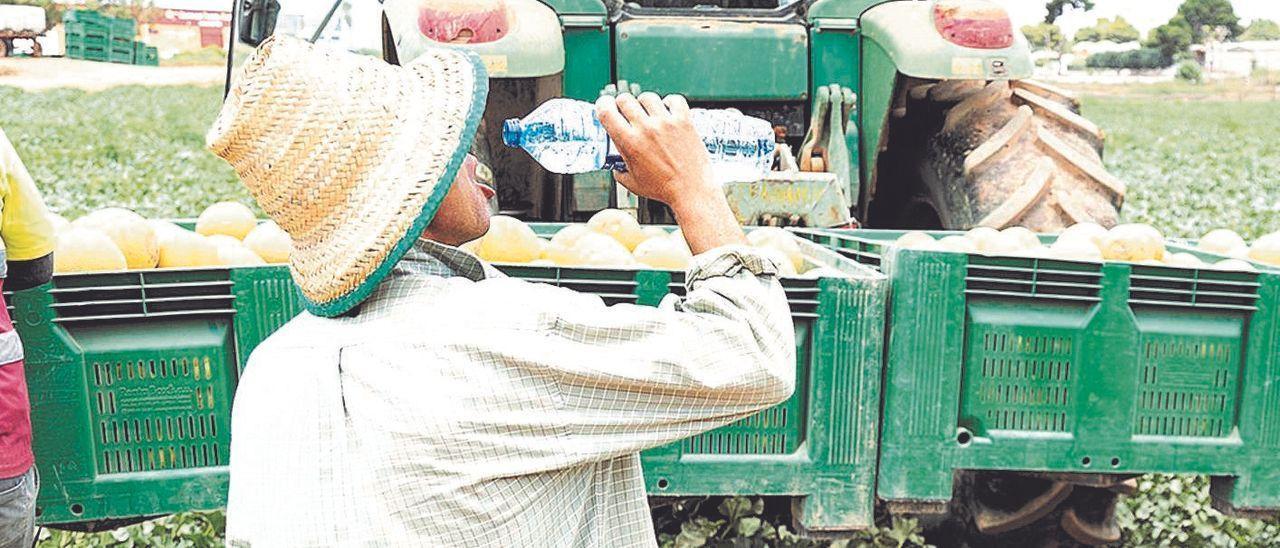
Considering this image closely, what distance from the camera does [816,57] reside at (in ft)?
16.0

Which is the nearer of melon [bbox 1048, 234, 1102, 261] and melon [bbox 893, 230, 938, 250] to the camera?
melon [bbox 1048, 234, 1102, 261]

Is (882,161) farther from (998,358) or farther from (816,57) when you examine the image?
(998,358)

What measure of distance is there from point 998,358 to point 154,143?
2016cm

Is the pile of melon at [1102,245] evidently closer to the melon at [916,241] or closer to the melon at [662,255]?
the melon at [916,241]

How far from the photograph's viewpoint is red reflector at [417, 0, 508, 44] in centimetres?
426

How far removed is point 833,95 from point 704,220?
295 centimetres

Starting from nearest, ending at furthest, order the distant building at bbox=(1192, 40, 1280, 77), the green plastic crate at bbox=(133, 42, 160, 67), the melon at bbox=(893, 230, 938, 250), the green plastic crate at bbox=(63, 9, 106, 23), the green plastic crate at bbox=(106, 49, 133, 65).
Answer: the melon at bbox=(893, 230, 938, 250), the green plastic crate at bbox=(63, 9, 106, 23), the green plastic crate at bbox=(106, 49, 133, 65), the green plastic crate at bbox=(133, 42, 160, 67), the distant building at bbox=(1192, 40, 1280, 77)

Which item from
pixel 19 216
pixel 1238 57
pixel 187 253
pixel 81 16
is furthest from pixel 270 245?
pixel 1238 57

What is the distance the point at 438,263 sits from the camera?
5.48 feet

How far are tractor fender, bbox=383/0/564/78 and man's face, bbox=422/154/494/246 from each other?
2.52 meters

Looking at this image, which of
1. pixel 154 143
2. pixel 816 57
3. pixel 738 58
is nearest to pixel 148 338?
pixel 738 58

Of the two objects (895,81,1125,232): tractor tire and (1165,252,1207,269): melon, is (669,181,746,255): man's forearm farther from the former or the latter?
(895,81,1125,232): tractor tire

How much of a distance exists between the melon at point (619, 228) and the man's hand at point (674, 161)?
5.42 ft

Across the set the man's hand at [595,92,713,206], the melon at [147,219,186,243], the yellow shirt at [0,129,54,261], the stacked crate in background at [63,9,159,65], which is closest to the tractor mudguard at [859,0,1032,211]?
the melon at [147,219,186,243]
